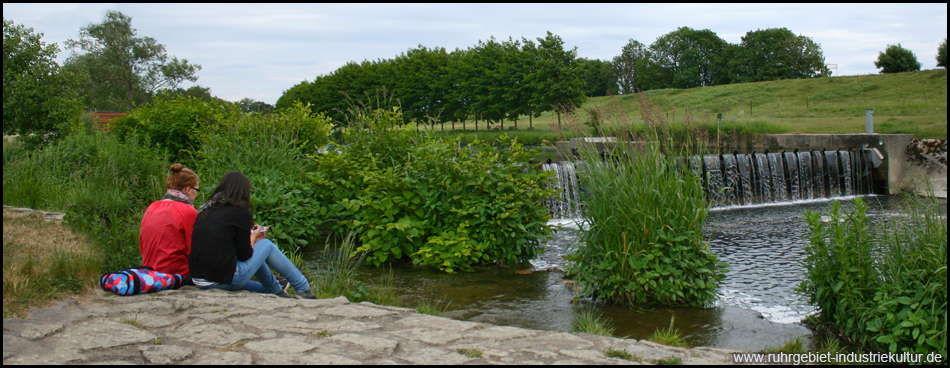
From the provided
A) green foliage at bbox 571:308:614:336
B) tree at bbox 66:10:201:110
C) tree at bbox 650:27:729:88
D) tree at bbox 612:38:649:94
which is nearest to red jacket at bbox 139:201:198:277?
green foliage at bbox 571:308:614:336

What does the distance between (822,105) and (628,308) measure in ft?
140

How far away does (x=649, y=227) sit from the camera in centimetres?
520

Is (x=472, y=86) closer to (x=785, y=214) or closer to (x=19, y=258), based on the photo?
(x=785, y=214)

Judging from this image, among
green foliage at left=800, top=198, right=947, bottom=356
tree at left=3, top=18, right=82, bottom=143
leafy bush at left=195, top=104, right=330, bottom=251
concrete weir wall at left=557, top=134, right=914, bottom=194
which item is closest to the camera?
green foliage at left=800, top=198, right=947, bottom=356

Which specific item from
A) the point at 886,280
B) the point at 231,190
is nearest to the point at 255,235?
the point at 231,190

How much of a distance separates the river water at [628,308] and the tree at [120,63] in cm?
5756

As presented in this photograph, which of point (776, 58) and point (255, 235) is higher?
point (776, 58)

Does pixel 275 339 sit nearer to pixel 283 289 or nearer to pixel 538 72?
pixel 283 289

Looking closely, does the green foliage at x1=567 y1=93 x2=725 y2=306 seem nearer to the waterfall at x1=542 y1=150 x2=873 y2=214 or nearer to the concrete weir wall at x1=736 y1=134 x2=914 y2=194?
the waterfall at x1=542 y1=150 x2=873 y2=214

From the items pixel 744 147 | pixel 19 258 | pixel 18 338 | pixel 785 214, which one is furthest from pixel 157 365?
pixel 744 147

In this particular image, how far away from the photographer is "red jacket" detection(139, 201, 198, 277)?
4.76 meters

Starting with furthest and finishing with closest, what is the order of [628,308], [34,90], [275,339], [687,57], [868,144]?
1. [687,57]
2. [868,144]
3. [34,90]
4. [628,308]
5. [275,339]

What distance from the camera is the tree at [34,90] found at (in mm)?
12438

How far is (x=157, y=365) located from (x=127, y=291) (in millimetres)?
1784
